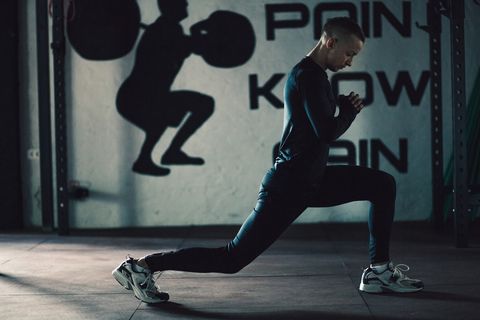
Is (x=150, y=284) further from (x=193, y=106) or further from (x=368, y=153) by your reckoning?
(x=368, y=153)

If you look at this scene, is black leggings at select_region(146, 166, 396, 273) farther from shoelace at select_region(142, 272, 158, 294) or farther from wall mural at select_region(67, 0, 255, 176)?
wall mural at select_region(67, 0, 255, 176)

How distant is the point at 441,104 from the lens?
22.9ft

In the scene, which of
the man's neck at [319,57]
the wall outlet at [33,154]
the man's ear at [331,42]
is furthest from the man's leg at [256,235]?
the wall outlet at [33,154]

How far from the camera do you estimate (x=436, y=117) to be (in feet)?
22.9

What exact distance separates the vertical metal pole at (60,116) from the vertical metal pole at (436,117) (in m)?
3.46

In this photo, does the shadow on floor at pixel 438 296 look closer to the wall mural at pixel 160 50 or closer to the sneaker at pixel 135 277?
the sneaker at pixel 135 277

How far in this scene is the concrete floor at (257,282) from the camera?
3908 millimetres

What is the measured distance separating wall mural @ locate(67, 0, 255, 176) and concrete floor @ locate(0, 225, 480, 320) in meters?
1.34

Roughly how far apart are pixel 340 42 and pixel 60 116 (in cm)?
393

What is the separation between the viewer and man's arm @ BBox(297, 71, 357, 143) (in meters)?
3.65

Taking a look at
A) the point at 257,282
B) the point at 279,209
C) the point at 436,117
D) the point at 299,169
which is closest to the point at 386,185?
the point at 299,169

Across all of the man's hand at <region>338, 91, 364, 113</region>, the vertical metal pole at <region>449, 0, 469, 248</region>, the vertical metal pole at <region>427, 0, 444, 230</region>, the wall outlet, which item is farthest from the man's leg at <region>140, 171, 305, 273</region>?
the wall outlet

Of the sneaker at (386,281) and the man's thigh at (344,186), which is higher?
the man's thigh at (344,186)

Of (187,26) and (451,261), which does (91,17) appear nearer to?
(187,26)
